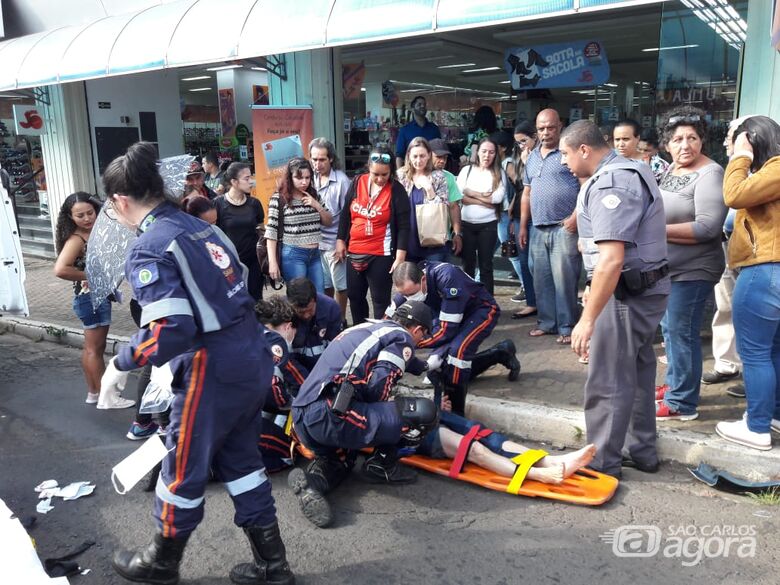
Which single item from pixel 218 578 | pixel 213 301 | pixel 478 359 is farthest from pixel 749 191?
pixel 218 578

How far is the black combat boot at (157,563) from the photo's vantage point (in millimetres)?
2707

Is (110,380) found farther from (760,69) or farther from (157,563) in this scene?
(760,69)

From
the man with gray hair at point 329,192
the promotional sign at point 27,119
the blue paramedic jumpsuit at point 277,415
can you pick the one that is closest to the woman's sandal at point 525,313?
the man with gray hair at point 329,192

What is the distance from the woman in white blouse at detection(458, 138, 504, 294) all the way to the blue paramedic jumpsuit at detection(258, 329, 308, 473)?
9.05 feet

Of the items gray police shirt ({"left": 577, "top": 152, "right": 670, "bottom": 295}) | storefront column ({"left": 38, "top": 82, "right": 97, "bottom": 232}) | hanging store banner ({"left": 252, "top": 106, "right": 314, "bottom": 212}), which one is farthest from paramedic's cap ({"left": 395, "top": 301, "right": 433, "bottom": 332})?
storefront column ({"left": 38, "top": 82, "right": 97, "bottom": 232})

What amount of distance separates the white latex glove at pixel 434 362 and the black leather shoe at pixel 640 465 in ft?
4.22

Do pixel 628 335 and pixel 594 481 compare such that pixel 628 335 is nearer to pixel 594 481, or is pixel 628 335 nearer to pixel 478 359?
pixel 594 481

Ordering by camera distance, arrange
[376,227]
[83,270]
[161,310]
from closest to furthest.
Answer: [161,310] → [83,270] → [376,227]

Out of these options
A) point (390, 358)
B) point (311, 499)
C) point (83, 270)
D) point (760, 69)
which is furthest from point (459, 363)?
point (760, 69)

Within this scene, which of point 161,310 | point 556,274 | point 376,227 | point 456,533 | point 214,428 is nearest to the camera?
point 161,310

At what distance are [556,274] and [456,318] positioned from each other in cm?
146

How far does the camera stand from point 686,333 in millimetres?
3975

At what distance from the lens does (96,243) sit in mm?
4020

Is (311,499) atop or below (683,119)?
Answer: below
